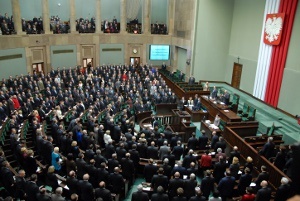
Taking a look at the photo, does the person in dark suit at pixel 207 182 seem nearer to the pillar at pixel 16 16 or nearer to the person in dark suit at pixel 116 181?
the person in dark suit at pixel 116 181

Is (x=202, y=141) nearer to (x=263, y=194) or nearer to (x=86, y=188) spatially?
(x=263, y=194)

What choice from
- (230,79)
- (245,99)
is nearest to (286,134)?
(245,99)

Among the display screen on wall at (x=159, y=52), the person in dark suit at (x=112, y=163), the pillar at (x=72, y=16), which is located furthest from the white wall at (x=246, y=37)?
the person in dark suit at (x=112, y=163)

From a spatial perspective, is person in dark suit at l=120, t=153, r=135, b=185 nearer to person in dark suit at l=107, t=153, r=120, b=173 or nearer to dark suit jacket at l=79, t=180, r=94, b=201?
person in dark suit at l=107, t=153, r=120, b=173

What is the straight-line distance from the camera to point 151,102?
51.6 ft

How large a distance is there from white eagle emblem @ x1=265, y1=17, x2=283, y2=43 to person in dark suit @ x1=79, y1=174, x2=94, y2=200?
13.8m

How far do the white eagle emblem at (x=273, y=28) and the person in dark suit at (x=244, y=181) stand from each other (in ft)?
35.9

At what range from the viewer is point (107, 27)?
78.9ft

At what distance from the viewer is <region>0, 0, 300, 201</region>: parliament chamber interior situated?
7.29m

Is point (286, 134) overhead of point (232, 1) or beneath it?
beneath

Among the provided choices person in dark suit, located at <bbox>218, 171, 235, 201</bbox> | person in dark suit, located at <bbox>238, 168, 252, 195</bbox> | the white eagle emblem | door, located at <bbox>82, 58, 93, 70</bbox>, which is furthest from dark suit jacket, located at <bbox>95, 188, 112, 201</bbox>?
door, located at <bbox>82, 58, 93, 70</bbox>

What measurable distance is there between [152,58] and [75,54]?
734cm

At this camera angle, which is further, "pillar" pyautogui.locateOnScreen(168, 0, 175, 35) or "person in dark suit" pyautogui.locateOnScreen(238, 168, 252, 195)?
"pillar" pyautogui.locateOnScreen(168, 0, 175, 35)

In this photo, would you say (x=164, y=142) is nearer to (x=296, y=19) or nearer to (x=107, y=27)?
(x=296, y=19)
